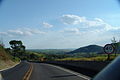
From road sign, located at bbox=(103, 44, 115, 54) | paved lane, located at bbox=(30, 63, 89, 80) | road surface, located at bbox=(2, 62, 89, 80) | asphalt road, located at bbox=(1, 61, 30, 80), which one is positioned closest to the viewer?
road sign, located at bbox=(103, 44, 115, 54)

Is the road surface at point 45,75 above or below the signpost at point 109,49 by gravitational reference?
below

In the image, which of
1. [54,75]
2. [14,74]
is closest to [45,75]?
[54,75]

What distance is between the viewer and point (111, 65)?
11.2ft

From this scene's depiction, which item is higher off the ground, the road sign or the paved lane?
the road sign

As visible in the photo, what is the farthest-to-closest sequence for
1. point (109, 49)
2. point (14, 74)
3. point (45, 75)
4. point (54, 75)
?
point (14, 74), point (45, 75), point (54, 75), point (109, 49)

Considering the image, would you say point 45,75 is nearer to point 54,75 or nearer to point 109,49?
point 54,75

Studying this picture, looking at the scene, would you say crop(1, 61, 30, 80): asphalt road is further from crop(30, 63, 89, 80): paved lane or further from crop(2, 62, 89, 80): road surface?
crop(30, 63, 89, 80): paved lane

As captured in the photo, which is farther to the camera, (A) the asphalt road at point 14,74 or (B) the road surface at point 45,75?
(A) the asphalt road at point 14,74

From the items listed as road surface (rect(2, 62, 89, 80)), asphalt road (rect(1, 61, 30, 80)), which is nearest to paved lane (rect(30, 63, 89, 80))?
road surface (rect(2, 62, 89, 80))

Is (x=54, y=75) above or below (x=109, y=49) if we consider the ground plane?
below

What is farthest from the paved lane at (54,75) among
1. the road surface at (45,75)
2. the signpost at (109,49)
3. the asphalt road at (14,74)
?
the signpost at (109,49)

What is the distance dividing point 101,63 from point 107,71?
2263 cm

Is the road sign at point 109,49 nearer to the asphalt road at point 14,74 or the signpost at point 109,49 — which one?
the signpost at point 109,49

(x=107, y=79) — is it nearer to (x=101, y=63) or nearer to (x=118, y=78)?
(x=118, y=78)
